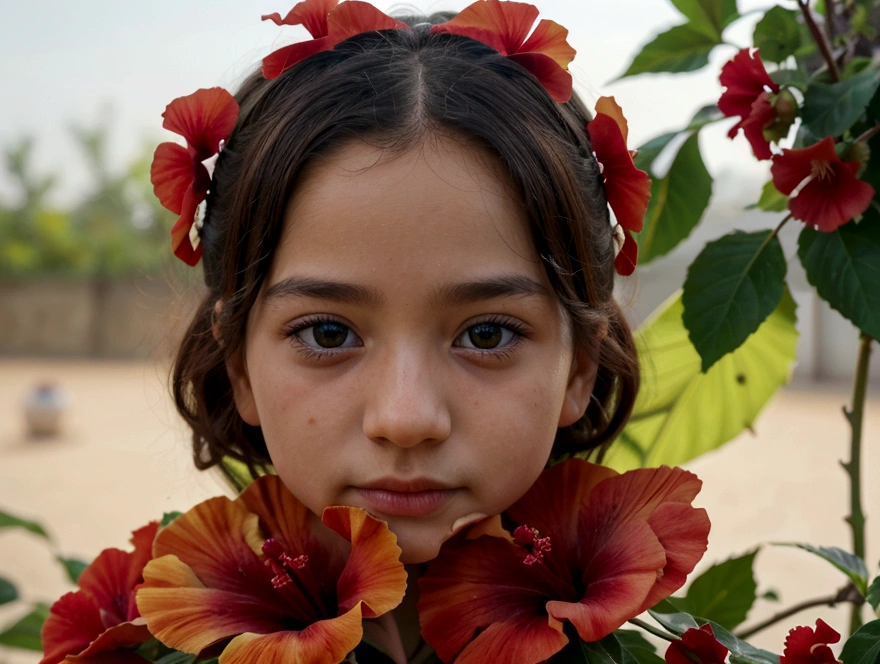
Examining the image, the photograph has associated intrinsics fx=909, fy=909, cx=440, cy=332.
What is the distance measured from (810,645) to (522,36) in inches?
16.6

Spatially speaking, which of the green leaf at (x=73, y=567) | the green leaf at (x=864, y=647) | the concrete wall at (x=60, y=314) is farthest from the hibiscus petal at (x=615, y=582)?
the concrete wall at (x=60, y=314)

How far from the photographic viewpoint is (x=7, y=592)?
0.86m

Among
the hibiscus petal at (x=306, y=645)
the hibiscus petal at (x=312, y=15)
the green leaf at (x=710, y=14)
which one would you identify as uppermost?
the green leaf at (x=710, y=14)

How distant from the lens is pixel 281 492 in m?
0.63

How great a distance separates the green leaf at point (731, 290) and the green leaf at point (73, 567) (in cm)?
58

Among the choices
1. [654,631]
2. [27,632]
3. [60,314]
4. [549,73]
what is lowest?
[60,314]

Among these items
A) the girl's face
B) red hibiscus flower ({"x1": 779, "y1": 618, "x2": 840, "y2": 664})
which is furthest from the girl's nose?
red hibiscus flower ({"x1": 779, "y1": 618, "x2": 840, "y2": 664})

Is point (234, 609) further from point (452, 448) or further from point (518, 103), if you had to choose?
point (518, 103)

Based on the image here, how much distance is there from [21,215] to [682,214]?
40.3 feet

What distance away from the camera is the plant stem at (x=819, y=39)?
0.61 m

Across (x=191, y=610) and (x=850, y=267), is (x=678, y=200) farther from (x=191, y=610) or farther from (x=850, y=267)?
(x=191, y=610)

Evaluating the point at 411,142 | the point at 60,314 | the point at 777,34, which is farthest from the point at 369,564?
the point at 60,314

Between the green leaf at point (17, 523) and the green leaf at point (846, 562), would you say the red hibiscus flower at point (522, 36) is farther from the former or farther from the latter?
the green leaf at point (17, 523)

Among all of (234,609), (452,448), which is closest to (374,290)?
(452,448)
